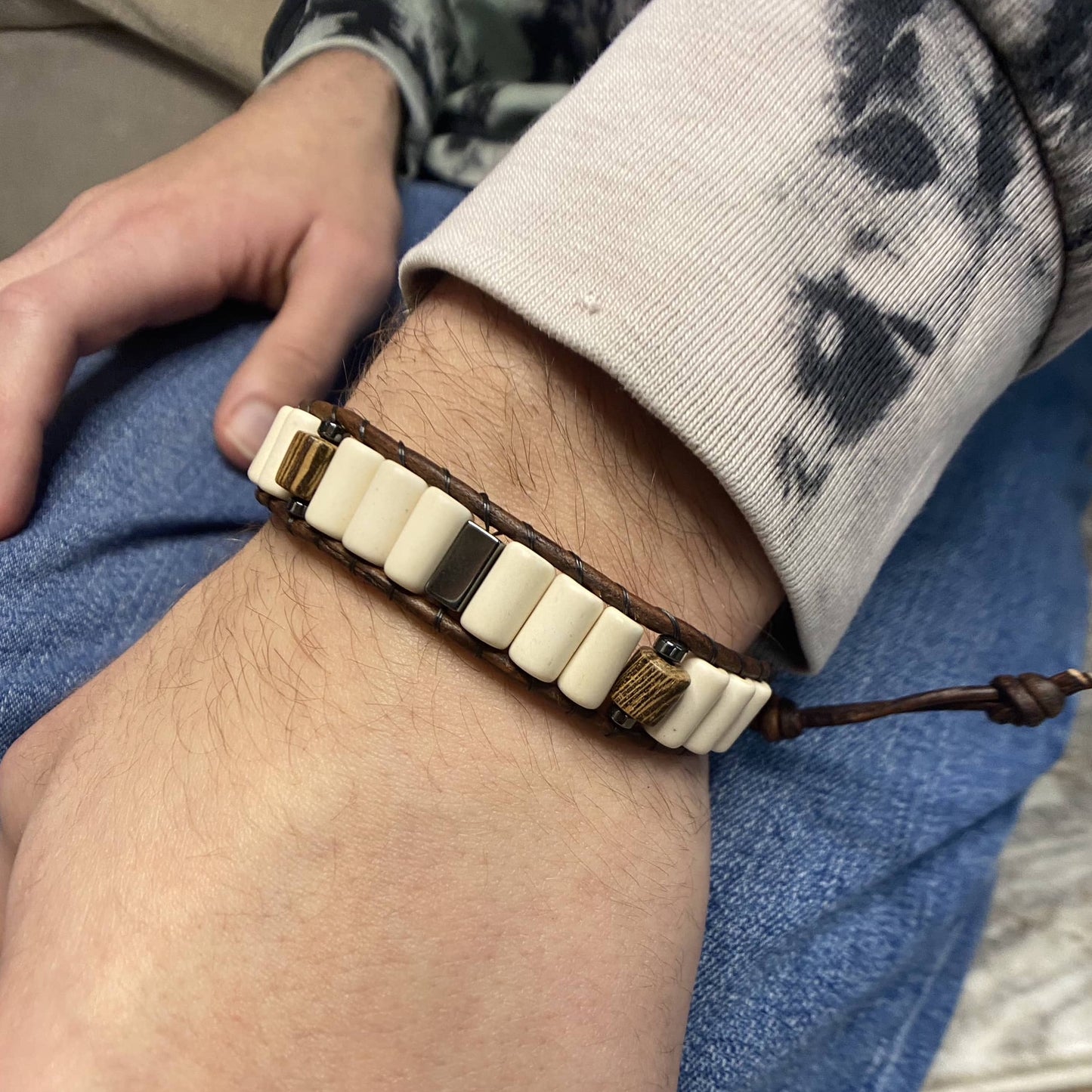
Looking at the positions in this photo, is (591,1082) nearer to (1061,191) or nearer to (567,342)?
(567,342)

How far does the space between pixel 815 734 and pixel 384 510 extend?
0.44 meters

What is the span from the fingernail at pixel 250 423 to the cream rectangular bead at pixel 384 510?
328mm

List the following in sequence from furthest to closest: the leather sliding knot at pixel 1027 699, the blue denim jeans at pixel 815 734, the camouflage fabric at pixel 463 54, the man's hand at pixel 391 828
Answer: the camouflage fabric at pixel 463 54
the blue denim jeans at pixel 815 734
the leather sliding knot at pixel 1027 699
the man's hand at pixel 391 828

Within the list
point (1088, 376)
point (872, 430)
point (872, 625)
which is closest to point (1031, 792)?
point (872, 625)

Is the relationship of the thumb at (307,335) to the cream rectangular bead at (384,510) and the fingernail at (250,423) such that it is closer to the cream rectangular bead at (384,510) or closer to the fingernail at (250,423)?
the fingernail at (250,423)

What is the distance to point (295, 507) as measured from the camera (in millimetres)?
451

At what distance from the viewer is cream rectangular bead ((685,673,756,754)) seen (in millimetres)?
458

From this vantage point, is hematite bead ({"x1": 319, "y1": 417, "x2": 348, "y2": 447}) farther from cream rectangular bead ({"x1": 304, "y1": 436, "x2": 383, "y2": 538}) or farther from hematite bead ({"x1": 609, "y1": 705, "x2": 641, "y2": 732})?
hematite bead ({"x1": 609, "y1": 705, "x2": 641, "y2": 732})

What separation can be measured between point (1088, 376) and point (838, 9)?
66cm

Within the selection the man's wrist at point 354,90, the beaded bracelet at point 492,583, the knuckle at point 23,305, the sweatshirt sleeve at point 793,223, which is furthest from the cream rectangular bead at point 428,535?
the man's wrist at point 354,90

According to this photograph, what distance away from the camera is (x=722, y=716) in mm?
466

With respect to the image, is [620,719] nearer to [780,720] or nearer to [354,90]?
[780,720]

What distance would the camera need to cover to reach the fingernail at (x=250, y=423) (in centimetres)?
70

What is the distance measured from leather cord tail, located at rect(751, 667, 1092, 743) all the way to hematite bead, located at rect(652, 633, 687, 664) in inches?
6.7
